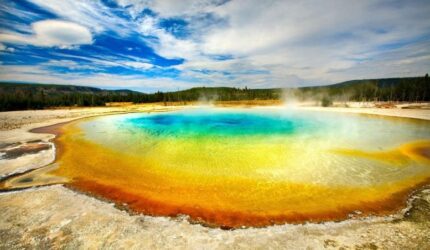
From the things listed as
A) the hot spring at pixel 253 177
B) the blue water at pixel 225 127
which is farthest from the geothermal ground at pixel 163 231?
the blue water at pixel 225 127

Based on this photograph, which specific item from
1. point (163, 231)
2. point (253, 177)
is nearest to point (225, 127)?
point (253, 177)

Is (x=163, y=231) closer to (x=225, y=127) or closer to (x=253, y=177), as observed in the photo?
(x=253, y=177)

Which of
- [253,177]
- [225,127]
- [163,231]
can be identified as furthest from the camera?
[225,127]

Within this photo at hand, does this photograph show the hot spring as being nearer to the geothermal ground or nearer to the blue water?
the geothermal ground

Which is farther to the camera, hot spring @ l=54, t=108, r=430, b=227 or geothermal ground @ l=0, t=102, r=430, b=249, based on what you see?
hot spring @ l=54, t=108, r=430, b=227

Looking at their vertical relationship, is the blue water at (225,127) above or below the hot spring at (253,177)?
above

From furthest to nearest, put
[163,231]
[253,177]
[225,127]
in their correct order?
[225,127] → [253,177] → [163,231]

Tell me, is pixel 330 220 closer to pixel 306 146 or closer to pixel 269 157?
pixel 269 157

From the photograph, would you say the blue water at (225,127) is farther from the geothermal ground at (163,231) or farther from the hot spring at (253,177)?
the geothermal ground at (163,231)

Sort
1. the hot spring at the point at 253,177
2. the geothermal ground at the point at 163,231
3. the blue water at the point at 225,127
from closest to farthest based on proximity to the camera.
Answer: the geothermal ground at the point at 163,231, the hot spring at the point at 253,177, the blue water at the point at 225,127

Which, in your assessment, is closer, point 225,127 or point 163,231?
point 163,231

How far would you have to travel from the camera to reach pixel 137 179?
816 centimetres

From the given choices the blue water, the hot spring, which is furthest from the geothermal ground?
the blue water

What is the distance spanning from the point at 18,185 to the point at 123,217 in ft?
16.9
